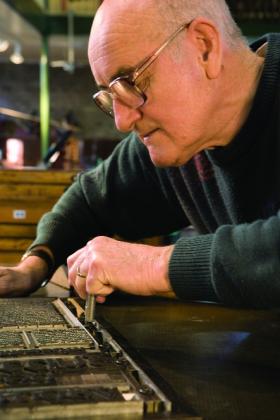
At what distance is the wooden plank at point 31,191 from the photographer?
363 centimetres

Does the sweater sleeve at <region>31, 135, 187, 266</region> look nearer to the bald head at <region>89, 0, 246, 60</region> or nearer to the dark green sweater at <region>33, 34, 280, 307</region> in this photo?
the dark green sweater at <region>33, 34, 280, 307</region>

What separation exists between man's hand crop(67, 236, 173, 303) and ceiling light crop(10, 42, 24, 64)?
7.91 metres

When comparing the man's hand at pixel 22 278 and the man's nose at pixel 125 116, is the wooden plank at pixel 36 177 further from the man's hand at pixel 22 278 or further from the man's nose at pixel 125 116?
the man's nose at pixel 125 116

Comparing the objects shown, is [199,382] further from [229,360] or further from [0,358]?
[0,358]

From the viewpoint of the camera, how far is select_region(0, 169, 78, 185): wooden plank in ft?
11.9

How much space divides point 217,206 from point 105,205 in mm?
395

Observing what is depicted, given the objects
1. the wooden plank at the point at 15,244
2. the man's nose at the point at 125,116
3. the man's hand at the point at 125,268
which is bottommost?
the wooden plank at the point at 15,244

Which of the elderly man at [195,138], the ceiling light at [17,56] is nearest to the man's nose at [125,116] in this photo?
the elderly man at [195,138]

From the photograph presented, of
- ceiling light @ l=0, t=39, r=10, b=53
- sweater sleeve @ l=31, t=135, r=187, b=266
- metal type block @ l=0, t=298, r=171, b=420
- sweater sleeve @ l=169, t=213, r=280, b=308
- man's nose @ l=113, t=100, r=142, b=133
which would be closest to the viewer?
metal type block @ l=0, t=298, r=171, b=420

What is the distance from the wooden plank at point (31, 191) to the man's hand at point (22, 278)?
7.18 feet

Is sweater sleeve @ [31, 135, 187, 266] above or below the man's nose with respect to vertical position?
below

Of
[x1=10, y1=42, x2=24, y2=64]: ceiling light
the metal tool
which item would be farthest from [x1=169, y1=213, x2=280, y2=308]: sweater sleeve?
[x1=10, y1=42, x2=24, y2=64]: ceiling light

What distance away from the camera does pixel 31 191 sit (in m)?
3.64

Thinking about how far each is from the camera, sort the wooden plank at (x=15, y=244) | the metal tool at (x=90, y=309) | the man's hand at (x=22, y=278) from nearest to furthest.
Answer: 1. the metal tool at (x=90, y=309)
2. the man's hand at (x=22, y=278)
3. the wooden plank at (x=15, y=244)
